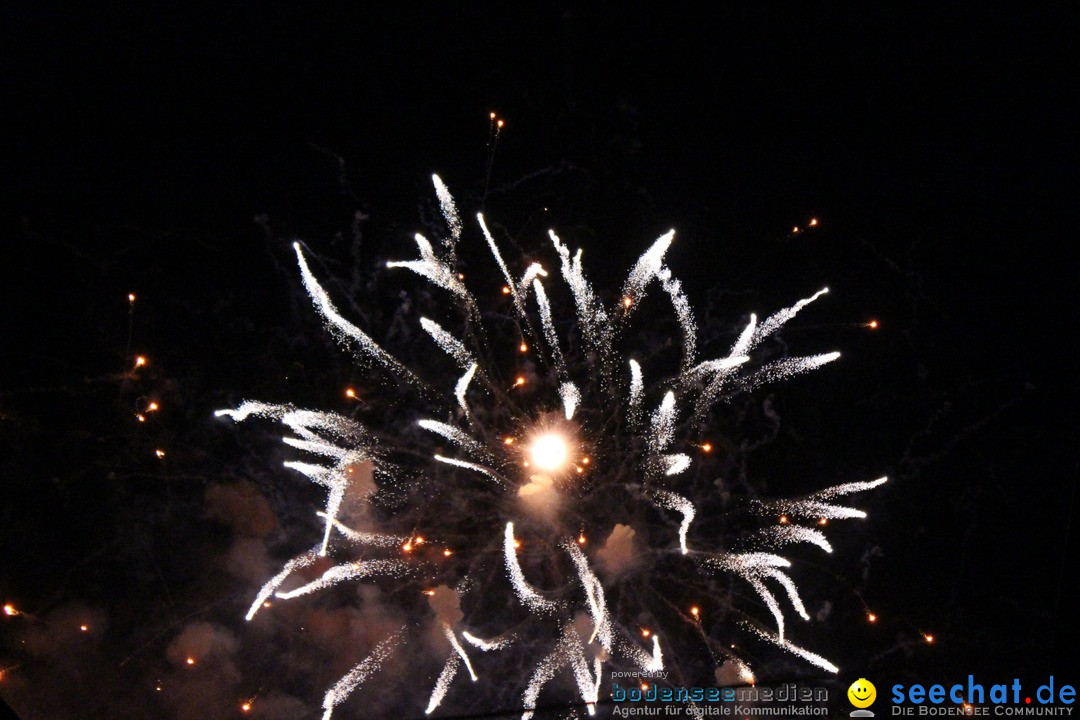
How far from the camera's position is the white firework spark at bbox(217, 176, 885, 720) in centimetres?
636

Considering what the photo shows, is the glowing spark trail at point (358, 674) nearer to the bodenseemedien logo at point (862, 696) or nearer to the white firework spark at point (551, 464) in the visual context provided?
the white firework spark at point (551, 464)

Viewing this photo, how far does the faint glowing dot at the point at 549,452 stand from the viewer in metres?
6.34

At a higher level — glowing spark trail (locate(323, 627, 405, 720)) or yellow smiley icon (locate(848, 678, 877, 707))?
yellow smiley icon (locate(848, 678, 877, 707))

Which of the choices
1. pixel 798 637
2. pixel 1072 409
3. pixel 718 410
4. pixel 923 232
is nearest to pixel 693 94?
pixel 923 232

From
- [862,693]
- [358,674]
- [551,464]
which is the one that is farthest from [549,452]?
[862,693]

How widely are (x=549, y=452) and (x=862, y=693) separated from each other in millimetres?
4310

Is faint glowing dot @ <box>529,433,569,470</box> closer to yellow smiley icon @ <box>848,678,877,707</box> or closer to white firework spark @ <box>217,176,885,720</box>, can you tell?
white firework spark @ <box>217,176,885,720</box>

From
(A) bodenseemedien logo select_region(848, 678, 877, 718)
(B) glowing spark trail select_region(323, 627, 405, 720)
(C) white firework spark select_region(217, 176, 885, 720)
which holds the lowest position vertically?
(B) glowing spark trail select_region(323, 627, 405, 720)

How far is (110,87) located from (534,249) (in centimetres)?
472

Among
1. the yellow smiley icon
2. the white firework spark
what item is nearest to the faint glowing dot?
the white firework spark

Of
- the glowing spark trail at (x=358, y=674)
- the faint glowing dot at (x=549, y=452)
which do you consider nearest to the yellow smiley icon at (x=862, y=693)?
the faint glowing dot at (x=549, y=452)

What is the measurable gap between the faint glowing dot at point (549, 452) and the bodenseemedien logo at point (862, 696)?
402 cm

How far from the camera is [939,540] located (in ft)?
22.2

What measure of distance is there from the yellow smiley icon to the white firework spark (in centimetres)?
102
